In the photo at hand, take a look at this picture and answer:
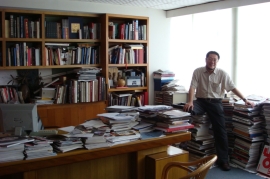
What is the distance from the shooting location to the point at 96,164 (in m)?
2.39

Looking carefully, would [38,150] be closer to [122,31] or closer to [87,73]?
[87,73]

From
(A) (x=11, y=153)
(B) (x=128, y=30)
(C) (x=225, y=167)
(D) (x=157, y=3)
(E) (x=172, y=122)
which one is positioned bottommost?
(C) (x=225, y=167)

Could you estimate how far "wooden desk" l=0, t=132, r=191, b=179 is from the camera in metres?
1.94

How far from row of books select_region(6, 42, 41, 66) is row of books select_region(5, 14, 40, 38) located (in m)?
0.14

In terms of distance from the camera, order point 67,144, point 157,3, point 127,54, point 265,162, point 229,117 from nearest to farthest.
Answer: point 67,144
point 265,162
point 229,117
point 157,3
point 127,54

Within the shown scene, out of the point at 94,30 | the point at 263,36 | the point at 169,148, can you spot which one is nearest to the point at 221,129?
the point at 263,36

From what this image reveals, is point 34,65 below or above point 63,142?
above

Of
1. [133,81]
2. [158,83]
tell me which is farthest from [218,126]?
[133,81]

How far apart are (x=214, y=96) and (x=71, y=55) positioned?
221cm

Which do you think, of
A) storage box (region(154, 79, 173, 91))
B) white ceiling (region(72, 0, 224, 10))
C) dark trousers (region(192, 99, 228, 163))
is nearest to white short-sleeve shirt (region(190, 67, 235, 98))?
dark trousers (region(192, 99, 228, 163))

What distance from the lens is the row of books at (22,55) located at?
14.2 feet

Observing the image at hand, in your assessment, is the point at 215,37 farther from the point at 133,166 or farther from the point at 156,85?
the point at 133,166

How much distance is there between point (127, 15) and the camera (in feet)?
16.6

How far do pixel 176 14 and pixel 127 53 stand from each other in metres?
1.13
